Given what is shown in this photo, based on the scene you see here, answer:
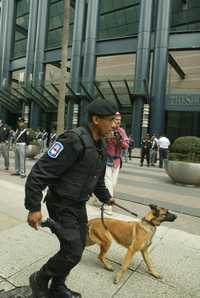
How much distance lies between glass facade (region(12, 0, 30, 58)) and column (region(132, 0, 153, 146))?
52.1ft

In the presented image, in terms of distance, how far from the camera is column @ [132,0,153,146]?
25375 millimetres

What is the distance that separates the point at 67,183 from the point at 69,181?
0.07 ft

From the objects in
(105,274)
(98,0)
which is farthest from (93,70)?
(105,274)

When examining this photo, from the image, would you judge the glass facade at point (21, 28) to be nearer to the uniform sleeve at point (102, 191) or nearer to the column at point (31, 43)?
the column at point (31, 43)

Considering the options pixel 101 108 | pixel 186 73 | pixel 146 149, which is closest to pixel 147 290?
pixel 101 108

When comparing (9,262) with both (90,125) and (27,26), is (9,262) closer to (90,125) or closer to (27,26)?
(90,125)

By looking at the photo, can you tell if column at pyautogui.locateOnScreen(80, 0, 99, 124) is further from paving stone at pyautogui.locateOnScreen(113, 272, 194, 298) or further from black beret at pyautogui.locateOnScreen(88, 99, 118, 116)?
black beret at pyautogui.locateOnScreen(88, 99, 118, 116)

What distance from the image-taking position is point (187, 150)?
1004cm

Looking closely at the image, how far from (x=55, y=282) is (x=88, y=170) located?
1.00m

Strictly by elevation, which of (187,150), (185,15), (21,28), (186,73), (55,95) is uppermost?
(21,28)

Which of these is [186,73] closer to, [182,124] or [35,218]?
[182,124]

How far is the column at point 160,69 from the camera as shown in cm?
2477

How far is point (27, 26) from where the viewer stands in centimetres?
3706

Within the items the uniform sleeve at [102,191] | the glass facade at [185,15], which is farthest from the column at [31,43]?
the uniform sleeve at [102,191]
